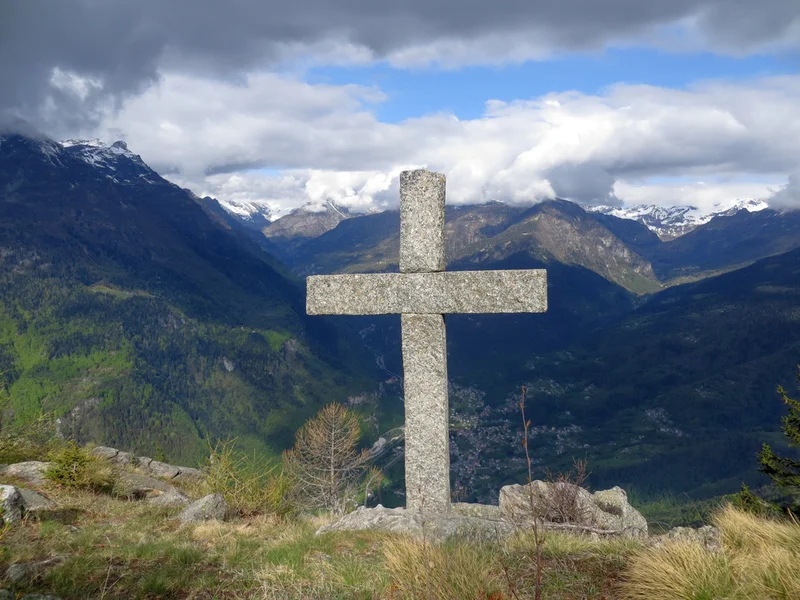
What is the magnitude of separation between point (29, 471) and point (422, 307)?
11441 mm

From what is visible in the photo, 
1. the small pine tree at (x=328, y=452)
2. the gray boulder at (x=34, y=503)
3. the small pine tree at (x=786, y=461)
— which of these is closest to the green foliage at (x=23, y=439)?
the gray boulder at (x=34, y=503)

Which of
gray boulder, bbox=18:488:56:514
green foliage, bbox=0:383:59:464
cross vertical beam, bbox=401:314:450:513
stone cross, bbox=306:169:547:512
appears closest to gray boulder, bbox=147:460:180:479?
green foliage, bbox=0:383:59:464

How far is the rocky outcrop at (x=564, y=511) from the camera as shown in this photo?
31.1 ft

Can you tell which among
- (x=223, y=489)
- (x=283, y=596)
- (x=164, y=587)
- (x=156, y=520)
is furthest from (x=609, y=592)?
(x=223, y=489)

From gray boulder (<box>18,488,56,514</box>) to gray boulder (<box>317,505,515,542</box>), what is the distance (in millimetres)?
4814

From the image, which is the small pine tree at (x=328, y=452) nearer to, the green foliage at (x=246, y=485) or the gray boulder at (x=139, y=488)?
the gray boulder at (x=139, y=488)

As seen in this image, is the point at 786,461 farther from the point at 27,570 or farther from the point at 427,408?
the point at 27,570

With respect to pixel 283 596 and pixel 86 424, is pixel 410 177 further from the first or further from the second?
pixel 86 424

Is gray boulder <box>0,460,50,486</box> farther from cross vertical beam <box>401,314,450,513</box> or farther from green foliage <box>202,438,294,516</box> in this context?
cross vertical beam <box>401,314,450,513</box>

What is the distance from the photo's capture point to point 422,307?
33.3 ft

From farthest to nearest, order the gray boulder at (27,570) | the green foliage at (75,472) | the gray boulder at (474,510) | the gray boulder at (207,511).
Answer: the green foliage at (75,472) → the gray boulder at (474,510) → the gray boulder at (207,511) → the gray boulder at (27,570)

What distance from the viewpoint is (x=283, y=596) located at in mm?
5152

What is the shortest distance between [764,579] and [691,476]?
22915cm

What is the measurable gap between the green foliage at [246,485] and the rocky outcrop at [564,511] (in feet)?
16.4
